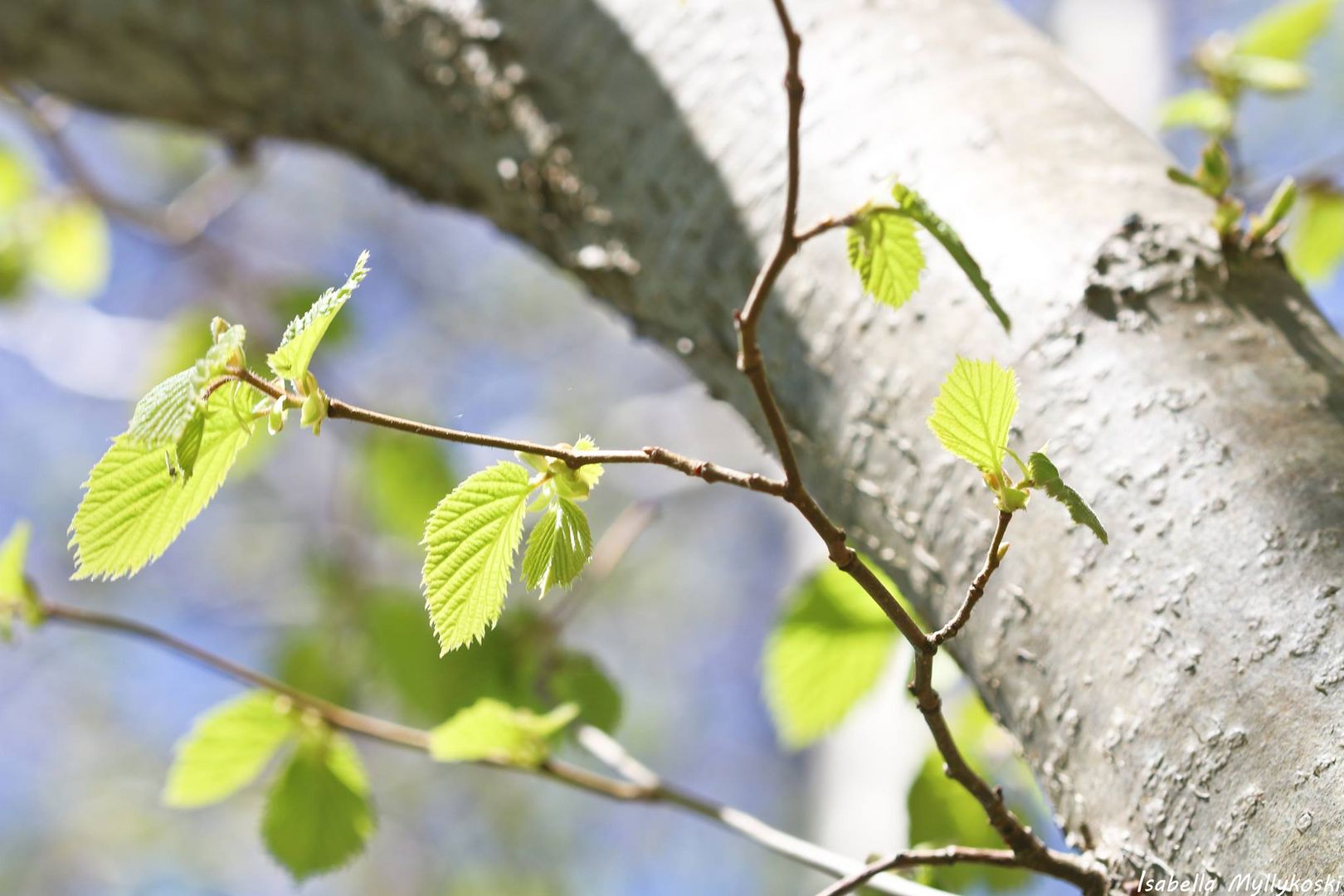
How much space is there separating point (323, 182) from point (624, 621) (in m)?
2.41

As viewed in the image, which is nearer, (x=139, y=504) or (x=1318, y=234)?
(x=139, y=504)

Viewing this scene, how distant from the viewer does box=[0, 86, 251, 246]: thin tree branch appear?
4.32 ft

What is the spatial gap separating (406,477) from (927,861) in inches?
42.2

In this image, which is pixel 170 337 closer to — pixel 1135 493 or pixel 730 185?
pixel 730 185

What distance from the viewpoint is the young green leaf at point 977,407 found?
355 millimetres

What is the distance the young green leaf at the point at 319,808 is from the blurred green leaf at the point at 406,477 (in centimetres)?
65

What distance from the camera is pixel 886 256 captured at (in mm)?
435

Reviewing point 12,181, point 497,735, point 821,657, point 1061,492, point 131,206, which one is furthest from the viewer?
point 131,206

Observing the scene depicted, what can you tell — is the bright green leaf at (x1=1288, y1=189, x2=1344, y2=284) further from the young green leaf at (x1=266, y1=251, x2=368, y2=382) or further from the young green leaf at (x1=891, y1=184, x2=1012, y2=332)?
the young green leaf at (x1=266, y1=251, x2=368, y2=382)

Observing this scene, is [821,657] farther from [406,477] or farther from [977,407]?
[406,477]

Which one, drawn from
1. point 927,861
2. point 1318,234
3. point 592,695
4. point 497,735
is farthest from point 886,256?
point 1318,234

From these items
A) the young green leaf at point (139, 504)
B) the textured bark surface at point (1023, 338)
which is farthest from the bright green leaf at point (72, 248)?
the young green leaf at point (139, 504)

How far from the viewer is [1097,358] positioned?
18.6 inches

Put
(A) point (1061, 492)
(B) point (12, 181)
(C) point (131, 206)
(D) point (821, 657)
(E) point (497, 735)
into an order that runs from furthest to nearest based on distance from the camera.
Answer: (C) point (131, 206) < (B) point (12, 181) < (D) point (821, 657) < (E) point (497, 735) < (A) point (1061, 492)
